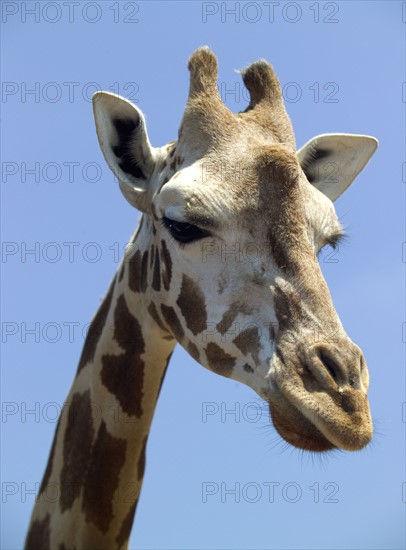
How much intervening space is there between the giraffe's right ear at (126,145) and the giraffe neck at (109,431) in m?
0.37

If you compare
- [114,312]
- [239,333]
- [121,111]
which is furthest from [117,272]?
[239,333]

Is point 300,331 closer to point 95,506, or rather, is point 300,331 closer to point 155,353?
point 155,353

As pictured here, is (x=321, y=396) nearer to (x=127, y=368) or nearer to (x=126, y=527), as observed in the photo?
(x=127, y=368)

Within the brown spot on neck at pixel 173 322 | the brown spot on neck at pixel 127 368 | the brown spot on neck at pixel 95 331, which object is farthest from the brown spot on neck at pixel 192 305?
the brown spot on neck at pixel 95 331

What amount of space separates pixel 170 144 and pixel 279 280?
6.05ft

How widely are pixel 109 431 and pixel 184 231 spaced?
1534 millimetres

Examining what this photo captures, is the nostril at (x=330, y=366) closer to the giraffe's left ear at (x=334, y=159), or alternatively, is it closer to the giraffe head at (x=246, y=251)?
the giraffe head at (x=246, y=251)

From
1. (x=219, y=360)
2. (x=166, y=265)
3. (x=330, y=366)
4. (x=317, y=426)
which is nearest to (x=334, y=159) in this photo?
(x=166, y=265)

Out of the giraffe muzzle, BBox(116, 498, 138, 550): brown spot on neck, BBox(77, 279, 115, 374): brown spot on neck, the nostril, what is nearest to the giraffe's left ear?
BBox(77, 279, 115, 374): brown spot on neck

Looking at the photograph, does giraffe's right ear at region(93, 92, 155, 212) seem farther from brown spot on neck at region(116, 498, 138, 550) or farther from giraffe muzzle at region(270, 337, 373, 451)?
brown spot on neck at region(116, 498, 138, 550)

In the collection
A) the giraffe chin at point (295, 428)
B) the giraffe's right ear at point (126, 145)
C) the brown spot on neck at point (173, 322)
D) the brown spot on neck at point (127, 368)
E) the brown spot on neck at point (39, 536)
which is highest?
the giraffe's right ear at point (126, 145)

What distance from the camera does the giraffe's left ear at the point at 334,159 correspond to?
6426mm

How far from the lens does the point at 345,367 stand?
13.5ft

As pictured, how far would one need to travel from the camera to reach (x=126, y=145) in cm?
590
